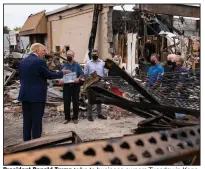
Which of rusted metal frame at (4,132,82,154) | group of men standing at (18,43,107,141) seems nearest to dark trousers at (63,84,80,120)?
group of men standing at (18,43,107,141)

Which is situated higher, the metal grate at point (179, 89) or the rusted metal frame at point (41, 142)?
the metal grate at point (179, 89)

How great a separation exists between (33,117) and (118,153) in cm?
307

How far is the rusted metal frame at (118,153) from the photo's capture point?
3.85 ft

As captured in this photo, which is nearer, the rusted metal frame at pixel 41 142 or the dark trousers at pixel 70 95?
the rusted metal frame at pixel 41 142

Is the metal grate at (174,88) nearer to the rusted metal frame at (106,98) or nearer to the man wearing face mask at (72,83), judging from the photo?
the rusted metal frame at (106,98)

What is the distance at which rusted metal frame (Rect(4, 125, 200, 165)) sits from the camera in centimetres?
117

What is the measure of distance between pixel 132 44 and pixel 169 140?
9724 mm

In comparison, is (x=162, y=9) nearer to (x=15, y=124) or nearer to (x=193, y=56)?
(x=193, y=56)

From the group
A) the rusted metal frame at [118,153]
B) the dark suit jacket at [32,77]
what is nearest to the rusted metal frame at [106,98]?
the rusted metal frame at [118,153]

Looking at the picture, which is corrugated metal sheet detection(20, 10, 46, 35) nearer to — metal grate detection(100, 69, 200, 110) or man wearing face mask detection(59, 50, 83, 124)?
man wearing face mask detection(59, 50, 83, 124)

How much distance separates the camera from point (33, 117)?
13.4ft

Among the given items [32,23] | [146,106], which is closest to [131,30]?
[146,106]

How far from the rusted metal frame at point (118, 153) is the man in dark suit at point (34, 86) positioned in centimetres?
282

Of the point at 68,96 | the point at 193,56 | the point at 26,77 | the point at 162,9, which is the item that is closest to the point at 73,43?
the point at 162,9
